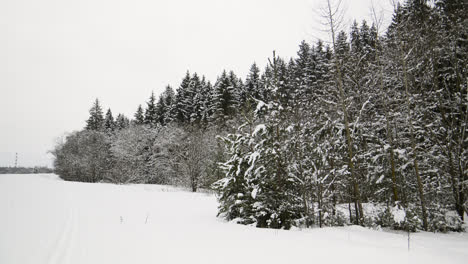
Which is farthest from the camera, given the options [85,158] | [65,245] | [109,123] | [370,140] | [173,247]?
[109,123]

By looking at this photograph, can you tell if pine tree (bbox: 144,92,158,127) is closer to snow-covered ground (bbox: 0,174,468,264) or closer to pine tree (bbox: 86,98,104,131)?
pine tree (bbox: 86,98,104,131)

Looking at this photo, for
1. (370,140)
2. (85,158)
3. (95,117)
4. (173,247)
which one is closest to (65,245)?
(173,247)

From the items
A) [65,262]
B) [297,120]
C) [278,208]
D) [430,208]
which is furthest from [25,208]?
[430,208]

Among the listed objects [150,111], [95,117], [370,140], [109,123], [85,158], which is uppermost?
[95,117]

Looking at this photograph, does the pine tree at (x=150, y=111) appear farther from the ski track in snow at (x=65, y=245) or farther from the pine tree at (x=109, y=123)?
the ski track in snow at (x=65, y=245)

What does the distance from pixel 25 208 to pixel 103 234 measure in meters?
4.94

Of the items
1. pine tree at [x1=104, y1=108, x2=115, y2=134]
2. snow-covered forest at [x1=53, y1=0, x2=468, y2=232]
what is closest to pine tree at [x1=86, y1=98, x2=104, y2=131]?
pine tree at [x1=104, y1=108, x2=115, y2=134]

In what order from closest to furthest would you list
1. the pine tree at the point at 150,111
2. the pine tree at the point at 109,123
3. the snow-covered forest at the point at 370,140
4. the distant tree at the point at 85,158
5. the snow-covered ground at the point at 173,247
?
the snow-covered ground at the point at 173,247 < the snow-covered forest at the point at 370,140 < the distant tree at the point at 85,158 < the pine tree at the point at 150,111 < the pine tree at the point at 109,123

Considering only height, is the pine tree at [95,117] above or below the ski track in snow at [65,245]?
above

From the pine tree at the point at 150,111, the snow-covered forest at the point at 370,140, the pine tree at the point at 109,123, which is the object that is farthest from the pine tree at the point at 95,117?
the snow-covered forest at the point at 370,140

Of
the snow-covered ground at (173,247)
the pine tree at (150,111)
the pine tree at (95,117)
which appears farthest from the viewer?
the pine tree at (95,117)

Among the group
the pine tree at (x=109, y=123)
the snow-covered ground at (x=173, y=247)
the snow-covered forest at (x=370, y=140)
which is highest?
the pine tree at (x=109, y=123)

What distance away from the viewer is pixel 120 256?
3922 millimetres

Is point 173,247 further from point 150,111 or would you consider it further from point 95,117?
point 95,117
